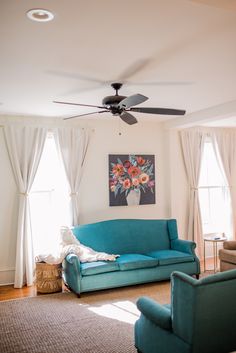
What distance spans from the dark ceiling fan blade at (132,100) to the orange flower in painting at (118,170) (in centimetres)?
250

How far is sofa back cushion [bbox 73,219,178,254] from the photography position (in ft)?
17.4

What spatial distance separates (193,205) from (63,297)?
309cm

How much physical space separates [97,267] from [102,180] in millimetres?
1802

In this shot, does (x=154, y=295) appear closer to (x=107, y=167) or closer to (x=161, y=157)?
(x=107, y=167)

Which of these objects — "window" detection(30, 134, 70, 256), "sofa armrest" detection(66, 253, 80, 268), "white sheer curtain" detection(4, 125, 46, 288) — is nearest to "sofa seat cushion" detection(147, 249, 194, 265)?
"sofa armrest" detection(66, 253, 80, 268)

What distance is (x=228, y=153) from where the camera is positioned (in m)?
6.94

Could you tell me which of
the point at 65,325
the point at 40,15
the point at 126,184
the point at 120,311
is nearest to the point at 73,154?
the point at 126,184

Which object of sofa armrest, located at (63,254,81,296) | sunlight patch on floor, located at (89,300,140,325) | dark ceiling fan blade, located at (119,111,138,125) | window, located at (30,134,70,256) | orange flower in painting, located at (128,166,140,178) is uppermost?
dark ceiling fan blade, located at (119,111,138,125)

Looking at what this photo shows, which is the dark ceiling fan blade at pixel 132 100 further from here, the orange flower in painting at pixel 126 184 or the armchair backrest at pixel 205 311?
the orange flower in painting at pixel 126 184

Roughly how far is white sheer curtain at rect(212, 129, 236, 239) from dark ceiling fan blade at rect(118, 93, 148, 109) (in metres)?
3.81

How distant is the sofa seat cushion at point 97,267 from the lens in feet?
14.8

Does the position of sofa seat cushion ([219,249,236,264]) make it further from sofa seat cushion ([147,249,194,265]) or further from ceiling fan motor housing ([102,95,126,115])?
ceiling fan motor housing ([102,95,126,115])

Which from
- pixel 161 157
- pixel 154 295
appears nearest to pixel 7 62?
pixel 154 295

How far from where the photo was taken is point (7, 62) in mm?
3109
